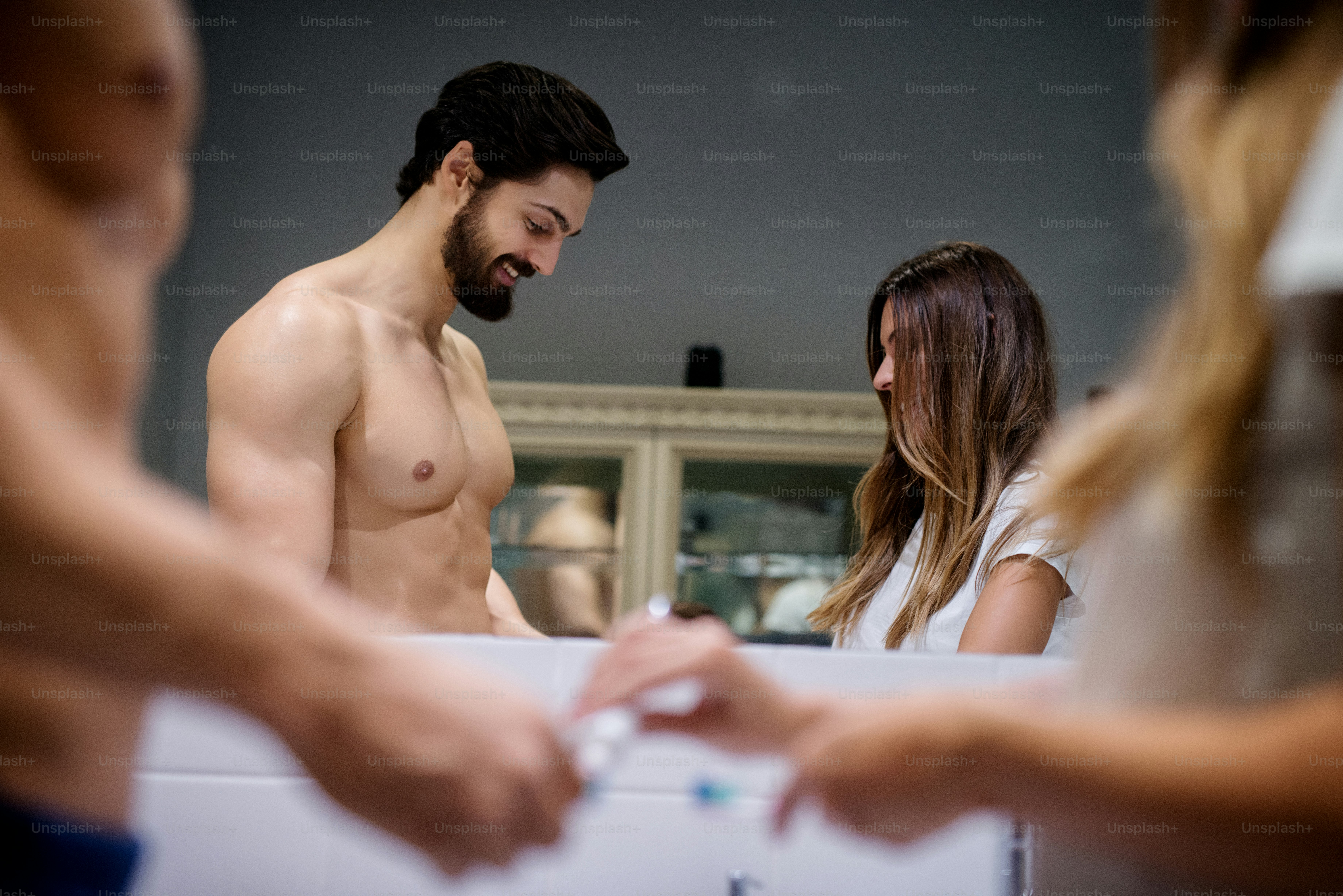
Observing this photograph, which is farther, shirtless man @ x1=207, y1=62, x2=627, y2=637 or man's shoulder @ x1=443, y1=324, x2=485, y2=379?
man's shoulder @ x1=443, y1=324, x2=485, y2=379

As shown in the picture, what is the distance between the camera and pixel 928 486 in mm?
623

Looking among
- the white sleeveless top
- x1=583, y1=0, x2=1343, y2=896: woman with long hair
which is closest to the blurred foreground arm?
x1=583, y1=0, x2=1343, y2=896: woman with long hair

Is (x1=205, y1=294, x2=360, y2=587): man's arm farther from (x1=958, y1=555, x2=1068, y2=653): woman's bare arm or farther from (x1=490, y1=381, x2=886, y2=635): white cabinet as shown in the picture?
(x1=958, y1=555, x2=1068, y2=653): woman's bare arm

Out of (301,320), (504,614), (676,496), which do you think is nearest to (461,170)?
(301,320)

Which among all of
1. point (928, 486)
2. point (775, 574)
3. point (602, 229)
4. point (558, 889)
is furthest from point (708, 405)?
point (558, 889)

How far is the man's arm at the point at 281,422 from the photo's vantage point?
1.53ft

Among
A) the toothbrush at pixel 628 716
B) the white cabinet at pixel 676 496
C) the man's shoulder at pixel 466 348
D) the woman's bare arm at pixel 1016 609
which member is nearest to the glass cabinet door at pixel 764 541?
the white cabinet at pixel 676 496

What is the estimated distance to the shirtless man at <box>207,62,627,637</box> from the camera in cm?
50

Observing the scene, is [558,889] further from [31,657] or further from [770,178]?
[770,178]

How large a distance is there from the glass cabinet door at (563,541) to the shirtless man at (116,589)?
38cm

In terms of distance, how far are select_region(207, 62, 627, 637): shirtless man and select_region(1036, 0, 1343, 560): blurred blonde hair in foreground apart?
384 millimetres

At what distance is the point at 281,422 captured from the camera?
49cm

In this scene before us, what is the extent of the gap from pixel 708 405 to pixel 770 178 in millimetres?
361

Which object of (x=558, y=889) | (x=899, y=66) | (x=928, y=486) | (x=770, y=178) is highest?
(x=899, y=66)
